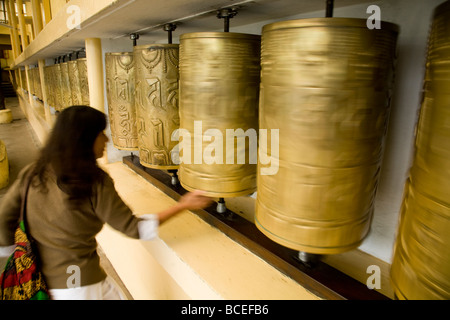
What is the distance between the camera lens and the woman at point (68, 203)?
29.3 inches

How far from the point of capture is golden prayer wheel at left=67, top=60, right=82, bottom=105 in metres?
2.46

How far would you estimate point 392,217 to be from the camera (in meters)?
0.95

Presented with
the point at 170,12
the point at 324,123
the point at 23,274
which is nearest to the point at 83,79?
the point at 170,12

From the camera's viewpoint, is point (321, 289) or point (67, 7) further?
point (67, 7)

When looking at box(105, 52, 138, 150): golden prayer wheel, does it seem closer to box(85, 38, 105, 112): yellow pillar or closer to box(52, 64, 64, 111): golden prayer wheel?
box(85, 38, 105, 112): yellow pillar

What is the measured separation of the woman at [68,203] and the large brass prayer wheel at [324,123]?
0.43 meters

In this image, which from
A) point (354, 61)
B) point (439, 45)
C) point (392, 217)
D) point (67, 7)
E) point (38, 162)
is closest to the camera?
point (439, 45)
